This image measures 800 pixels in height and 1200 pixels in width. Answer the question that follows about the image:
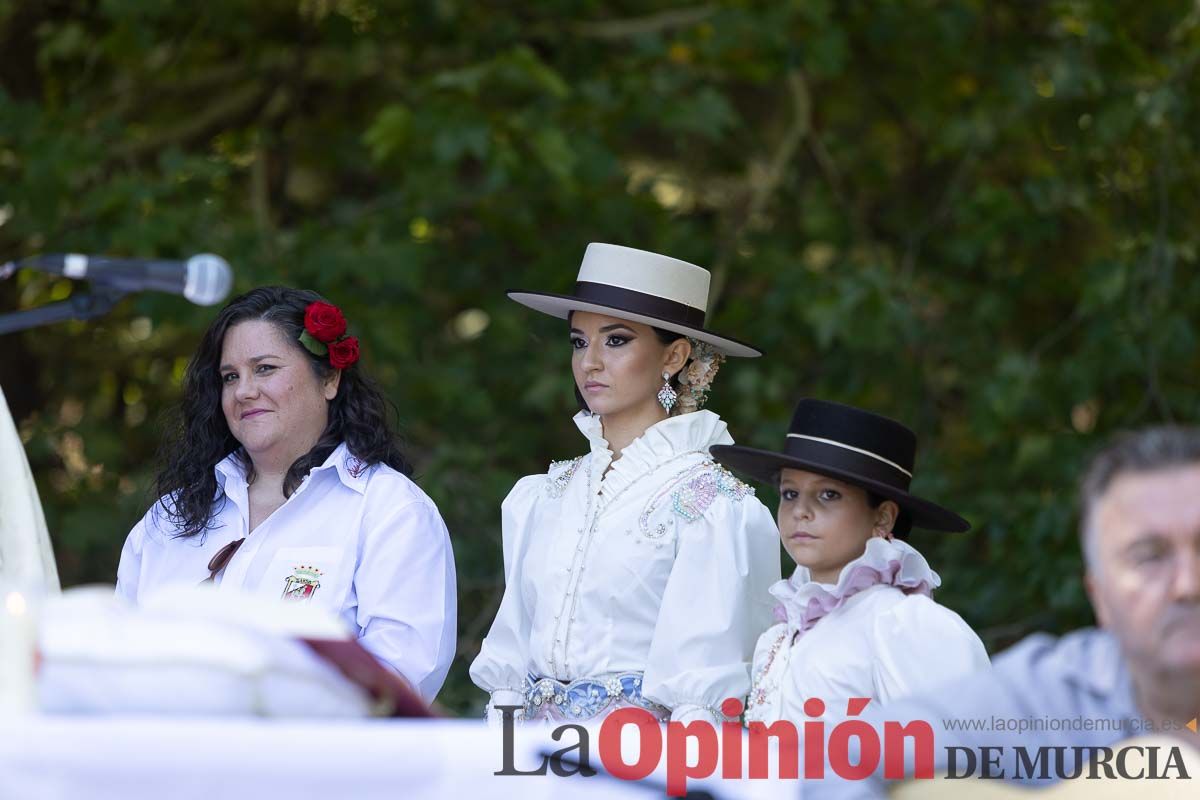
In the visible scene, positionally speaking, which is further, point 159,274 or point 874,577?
point 874,577

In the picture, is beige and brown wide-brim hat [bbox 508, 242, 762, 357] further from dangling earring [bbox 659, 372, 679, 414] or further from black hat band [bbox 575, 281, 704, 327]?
dangling earring [bbox 659, 372, 679, 414]

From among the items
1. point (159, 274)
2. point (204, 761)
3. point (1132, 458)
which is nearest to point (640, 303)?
point (159, 274)

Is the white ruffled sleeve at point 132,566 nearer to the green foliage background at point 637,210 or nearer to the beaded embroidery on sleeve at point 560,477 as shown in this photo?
the beaded embroidery on sleeve at point 560,477

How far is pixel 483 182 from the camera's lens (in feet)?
20.6

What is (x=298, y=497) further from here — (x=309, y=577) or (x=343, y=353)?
(x=343, y=353)

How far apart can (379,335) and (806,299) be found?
5.38 ft

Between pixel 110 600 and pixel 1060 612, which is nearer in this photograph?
pixel 110 600

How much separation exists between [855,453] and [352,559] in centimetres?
101

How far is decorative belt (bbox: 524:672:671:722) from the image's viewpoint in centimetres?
300

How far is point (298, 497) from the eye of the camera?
10.2ft

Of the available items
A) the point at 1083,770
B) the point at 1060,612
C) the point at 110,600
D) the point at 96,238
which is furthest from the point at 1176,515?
the point at 96,238

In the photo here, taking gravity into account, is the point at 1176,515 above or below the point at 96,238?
below

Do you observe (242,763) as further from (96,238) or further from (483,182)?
(483,182)

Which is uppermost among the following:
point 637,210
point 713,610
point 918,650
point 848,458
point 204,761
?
point 637,210
